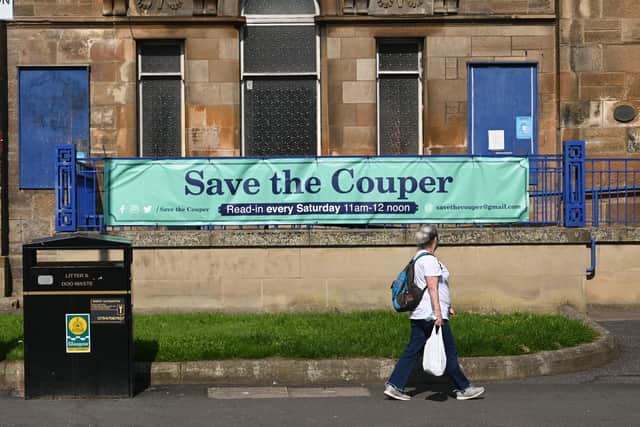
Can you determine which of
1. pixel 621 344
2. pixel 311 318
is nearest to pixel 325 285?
pixel 311 318

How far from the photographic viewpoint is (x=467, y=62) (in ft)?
52.7

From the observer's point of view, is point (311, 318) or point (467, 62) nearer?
point (311, 318)

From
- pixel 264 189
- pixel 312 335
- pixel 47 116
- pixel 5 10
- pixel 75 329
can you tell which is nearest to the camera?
pixel 75 329

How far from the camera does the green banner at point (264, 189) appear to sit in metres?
12.9

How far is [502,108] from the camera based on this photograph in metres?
16.2

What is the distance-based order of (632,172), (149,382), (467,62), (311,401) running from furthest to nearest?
(467,62) < (632,172) < (149,382) < (311,401)

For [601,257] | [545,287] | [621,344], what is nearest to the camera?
[621,344]

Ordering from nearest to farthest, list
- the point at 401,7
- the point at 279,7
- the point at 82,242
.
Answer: the point at 82,242
the point at 401,7
the point at 279,7

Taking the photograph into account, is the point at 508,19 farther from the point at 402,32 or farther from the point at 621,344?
the point at 621,344

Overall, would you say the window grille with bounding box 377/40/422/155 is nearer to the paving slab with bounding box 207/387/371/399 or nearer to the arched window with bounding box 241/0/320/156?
the arched window with bounding box 241/0/320/156

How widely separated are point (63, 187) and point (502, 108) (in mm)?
7409

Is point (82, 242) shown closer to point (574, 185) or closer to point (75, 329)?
point (75, 329)

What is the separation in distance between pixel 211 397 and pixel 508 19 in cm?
961

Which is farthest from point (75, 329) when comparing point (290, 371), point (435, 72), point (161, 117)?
point (435, 72)
